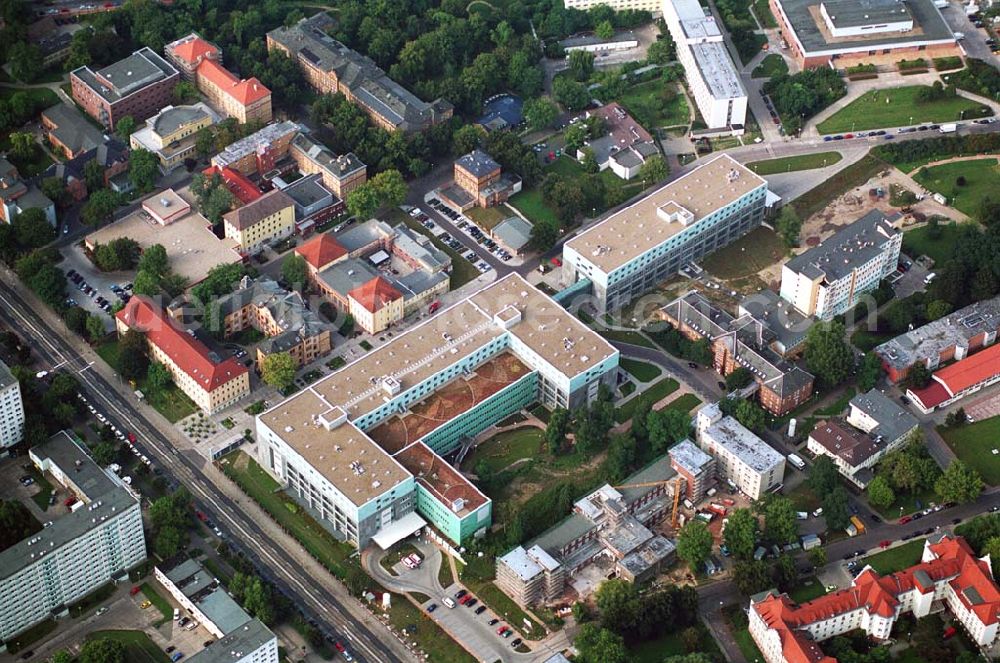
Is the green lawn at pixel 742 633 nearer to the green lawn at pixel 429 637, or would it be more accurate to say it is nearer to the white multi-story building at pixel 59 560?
the green lawn at pixel 429 637

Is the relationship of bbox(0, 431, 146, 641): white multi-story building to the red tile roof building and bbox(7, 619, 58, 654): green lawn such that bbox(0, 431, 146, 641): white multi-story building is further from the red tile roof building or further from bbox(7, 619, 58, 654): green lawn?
the red tile roof building

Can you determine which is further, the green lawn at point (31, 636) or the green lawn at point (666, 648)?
the green lawn at point (31, 636)

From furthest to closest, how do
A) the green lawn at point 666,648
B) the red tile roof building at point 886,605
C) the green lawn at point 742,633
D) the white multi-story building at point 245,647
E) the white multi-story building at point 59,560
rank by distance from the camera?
1. the green lawn at point 742,633
2. the green lawn at point 666,648
3. the white multi-story building at point 59,560
4. the red tile roof building at point 886,605
5. the white multi-story building at point 245,647

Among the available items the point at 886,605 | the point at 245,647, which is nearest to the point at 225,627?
the point at 245,647

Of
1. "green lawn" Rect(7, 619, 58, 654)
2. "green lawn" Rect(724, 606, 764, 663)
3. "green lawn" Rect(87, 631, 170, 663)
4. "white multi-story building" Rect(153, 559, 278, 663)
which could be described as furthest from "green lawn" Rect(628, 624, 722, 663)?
"green lawn" Rect(7, 619, 58, 654)

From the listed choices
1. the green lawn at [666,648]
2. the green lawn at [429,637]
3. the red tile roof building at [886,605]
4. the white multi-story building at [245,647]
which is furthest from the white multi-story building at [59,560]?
the red tile roof building at [886,605]

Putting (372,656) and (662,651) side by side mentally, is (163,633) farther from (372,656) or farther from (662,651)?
(662,651)
